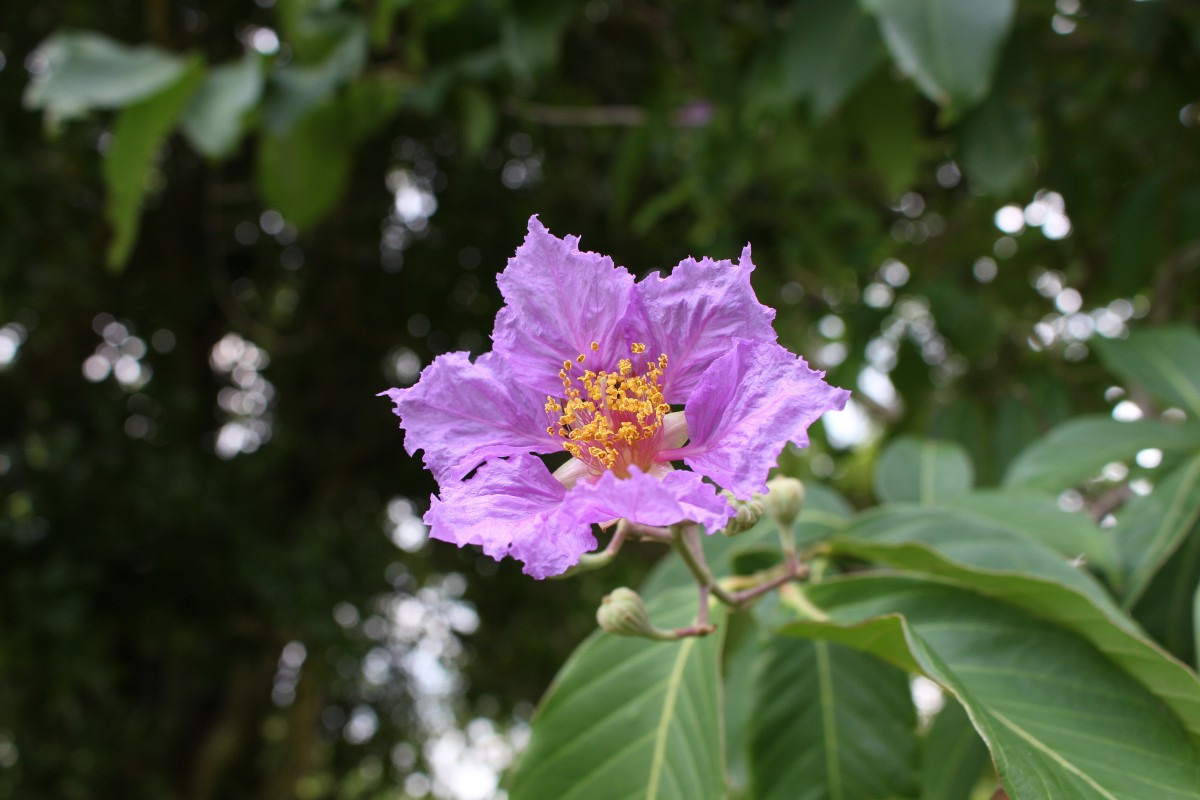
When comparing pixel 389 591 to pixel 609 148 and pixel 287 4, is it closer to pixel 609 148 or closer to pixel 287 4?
pixel 609 148

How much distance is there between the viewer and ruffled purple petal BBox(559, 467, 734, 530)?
615mm

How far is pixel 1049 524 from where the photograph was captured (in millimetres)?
1046

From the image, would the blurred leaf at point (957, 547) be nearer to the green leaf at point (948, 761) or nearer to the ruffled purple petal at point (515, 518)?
the green leaf at point (948, 761)

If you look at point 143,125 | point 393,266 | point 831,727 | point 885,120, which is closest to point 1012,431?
point 885,120

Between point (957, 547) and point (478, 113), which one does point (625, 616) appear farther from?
point (478, 113)

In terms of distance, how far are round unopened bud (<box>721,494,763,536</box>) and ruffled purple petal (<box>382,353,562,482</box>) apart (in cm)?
18

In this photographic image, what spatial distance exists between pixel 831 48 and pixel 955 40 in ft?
1.13

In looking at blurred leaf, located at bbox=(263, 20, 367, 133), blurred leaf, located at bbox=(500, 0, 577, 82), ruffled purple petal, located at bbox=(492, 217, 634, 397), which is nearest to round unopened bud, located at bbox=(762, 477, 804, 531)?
ruffled purple petal, located at bbox=(492, 217, 634, 397)

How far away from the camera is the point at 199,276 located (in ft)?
14.2

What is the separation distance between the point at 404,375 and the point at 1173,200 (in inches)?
124

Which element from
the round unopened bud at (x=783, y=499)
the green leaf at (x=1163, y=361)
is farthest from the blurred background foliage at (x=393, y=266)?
the round unopened bud at (x=783, y=499)

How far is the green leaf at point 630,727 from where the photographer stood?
2.79 feet

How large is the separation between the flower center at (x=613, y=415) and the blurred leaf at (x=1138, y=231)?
162 centimetres

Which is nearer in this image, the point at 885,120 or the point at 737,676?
the point at 737,676
